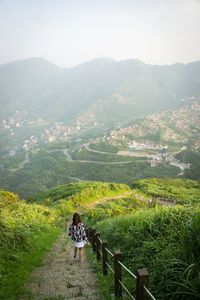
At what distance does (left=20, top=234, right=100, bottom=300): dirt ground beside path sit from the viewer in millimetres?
6875

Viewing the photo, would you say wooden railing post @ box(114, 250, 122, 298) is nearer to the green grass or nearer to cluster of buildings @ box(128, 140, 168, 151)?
the green grass

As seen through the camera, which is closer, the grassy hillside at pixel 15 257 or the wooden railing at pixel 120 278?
the wooden railing at pixel 120 278

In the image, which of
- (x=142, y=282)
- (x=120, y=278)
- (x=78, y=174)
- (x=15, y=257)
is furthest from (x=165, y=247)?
(x=78, y=174)

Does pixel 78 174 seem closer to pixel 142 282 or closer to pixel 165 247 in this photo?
pixel 165 247

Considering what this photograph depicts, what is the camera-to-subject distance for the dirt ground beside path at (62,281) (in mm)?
6875

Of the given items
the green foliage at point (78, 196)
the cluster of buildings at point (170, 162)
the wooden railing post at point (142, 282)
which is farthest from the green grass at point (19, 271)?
the cluster of buildings at point (170, 162)

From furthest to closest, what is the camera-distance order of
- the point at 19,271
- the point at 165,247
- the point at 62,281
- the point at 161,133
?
the point at 161,133
the point at 19,271
the point at 62,281
the point at 165,247

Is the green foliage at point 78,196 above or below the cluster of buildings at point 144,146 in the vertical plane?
above

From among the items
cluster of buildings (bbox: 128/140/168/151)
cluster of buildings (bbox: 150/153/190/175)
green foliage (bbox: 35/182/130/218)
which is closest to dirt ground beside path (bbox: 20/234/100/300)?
green foliage (bbox: 35/182/130/218)

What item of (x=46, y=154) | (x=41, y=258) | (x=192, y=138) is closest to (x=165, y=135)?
(x=192, y=138)

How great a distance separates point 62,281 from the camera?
311 inches

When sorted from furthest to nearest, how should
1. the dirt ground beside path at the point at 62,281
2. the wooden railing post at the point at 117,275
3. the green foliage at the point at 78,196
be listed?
1. the green foliage at the point at 78,196
2. the dirt ground beside path at the point at 62,281
3. the wooden railing post at the point at 117,275

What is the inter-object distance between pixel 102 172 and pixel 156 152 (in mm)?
39921

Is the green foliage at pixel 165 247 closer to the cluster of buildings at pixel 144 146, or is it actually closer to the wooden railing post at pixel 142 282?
the wooden railing post at pixel 142 282
